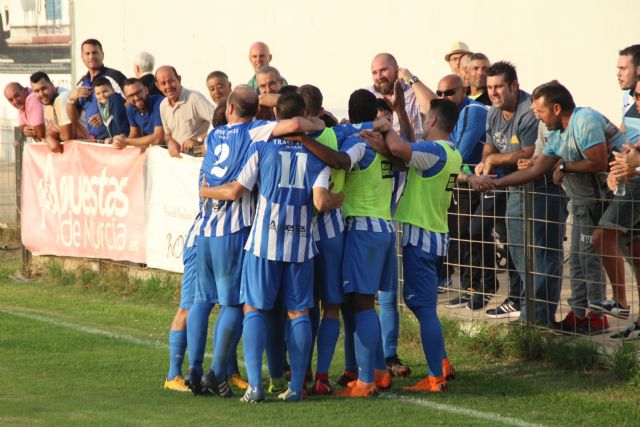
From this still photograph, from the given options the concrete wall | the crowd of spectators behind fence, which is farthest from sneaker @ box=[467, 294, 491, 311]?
the concrete wall

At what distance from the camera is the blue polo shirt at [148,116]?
12.6 metres

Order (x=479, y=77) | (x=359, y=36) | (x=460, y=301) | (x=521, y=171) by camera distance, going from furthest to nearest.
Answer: (x=359, y=36)
(x=479, y=77)
(x=460, y=301)
(x=521, y=171)

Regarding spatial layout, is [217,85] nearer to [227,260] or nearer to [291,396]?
[227,260]

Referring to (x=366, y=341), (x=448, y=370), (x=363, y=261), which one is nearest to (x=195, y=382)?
(x=366, y=341)

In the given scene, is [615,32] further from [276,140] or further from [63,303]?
[276,140]

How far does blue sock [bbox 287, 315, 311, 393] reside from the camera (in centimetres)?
778

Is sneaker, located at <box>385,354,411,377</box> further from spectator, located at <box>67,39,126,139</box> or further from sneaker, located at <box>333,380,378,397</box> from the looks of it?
spectator, located at <box>67,39,126,139</box>

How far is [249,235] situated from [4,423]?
194 centimetres

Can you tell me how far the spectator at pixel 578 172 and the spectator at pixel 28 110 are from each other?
6.83 metres

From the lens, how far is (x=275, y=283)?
7789 millimetres

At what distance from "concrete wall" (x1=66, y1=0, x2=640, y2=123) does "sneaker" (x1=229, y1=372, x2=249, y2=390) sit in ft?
27.7

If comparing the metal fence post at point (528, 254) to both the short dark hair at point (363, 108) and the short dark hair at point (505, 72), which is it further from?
the short dark hair at point (363, 108)

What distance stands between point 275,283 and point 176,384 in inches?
44.8

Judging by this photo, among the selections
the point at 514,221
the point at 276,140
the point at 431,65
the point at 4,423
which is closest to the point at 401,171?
the point at 276,140
